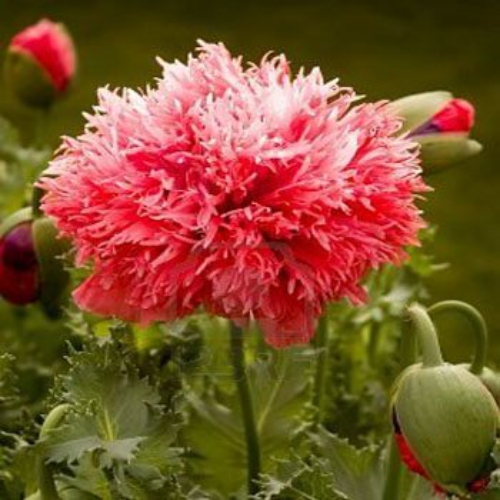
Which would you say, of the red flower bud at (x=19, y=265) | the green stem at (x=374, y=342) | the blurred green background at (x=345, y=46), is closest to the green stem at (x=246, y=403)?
the red flower bud at (x=19, y=265)

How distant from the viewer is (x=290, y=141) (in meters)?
0.52

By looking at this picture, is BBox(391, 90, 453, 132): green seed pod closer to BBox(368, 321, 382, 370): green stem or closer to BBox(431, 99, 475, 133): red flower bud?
BBox(431, 99, 475, 133): red flower bud

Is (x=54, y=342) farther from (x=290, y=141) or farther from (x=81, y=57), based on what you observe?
(x=81, y=57)

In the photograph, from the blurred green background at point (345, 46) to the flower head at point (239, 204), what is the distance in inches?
52.7

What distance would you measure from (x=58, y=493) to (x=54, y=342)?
460mm

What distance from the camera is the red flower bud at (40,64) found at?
1.00 m

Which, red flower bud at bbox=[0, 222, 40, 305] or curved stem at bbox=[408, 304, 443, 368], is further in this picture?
red flower bud at bbox=[0, 222, 40, 305]

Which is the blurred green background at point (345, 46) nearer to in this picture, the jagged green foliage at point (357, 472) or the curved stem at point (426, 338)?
the jagged green foliage at point (357, 472)

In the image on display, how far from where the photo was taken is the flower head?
505 mm

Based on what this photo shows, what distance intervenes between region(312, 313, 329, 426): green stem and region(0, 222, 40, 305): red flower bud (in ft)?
0.48

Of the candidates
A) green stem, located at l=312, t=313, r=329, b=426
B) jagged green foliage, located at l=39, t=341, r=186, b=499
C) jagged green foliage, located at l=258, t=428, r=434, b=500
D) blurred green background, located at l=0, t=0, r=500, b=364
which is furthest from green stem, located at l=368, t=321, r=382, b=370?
blurred green background, located at l=0, t=0, r=500, b=364

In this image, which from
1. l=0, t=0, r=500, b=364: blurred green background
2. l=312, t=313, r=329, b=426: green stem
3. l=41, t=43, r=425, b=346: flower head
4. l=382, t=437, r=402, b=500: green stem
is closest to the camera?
l=41, t=43, r=425, b=346: flower head

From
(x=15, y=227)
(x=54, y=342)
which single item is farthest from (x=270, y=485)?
(x=54, y=342)

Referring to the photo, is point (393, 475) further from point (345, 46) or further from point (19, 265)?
point (345, 46)
